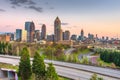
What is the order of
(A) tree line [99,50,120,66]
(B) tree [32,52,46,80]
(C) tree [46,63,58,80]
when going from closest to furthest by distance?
(C) tree [46,63,58,80] < (B) tree [32,52,46,80] < (A) tree line [99,50,120,66]

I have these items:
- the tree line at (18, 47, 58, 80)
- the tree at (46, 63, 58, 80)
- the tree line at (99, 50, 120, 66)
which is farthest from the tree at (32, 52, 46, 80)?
the tree line at (99, 50, 120, 66)

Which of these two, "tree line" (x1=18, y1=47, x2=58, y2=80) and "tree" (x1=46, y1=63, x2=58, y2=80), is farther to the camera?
"tree line" (x1=18, y1=47, x2=58, y2=80)

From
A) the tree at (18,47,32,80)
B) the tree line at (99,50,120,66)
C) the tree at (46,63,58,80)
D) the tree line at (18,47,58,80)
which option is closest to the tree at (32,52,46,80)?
the tree line at (18,47,58,80)

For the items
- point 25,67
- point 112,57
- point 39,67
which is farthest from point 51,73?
point 112,57

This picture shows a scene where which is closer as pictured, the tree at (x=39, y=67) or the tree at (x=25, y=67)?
the tree at (x=39, y=67)

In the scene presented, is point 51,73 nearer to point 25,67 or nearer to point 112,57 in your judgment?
point 25,67

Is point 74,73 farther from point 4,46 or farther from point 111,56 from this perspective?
point 4,46

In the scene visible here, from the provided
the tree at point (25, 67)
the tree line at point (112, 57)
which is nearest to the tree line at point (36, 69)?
the tree at point (25, 67)

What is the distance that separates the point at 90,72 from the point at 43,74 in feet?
30.2

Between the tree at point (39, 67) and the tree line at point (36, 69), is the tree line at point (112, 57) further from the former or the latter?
the tree at point (39, 67)

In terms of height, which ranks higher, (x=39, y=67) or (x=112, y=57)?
(x=39, y=67)

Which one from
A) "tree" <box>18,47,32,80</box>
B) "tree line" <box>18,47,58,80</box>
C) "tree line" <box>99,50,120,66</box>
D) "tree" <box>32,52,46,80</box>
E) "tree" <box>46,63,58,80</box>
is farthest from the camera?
"tree line" <box>99,50,120,66</box>

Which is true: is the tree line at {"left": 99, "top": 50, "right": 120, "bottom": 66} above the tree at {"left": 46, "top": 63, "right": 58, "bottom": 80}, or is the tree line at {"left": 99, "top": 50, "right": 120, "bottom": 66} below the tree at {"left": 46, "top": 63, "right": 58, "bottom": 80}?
below

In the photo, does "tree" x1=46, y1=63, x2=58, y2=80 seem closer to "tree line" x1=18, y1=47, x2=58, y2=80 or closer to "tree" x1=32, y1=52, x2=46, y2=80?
"tree line" x1=18, y1=47, x2=58, y2=80
